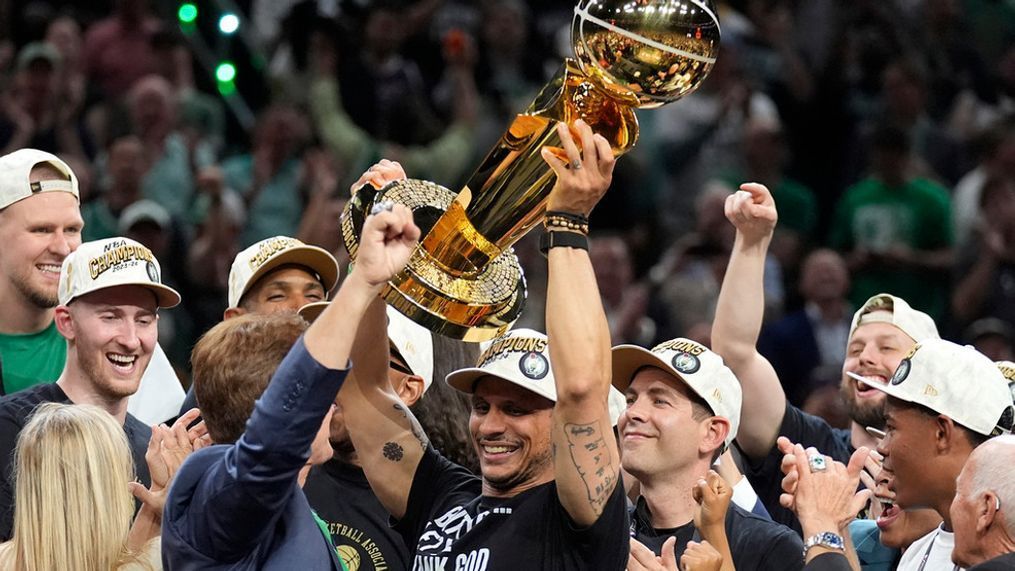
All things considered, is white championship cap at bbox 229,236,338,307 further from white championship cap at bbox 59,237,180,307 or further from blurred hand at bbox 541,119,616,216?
blurred hand at bbox 541,119,616,216

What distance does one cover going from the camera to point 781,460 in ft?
17.9

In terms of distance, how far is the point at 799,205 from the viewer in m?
10.1

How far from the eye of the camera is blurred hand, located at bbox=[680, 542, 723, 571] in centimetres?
404

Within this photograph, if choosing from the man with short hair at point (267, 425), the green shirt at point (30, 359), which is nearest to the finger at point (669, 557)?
the man with short hair at point (267, 425)

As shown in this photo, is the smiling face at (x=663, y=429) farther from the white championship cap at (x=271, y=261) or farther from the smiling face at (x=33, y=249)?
the smiling face at (x=33, y=249)

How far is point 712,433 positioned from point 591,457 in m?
1.08

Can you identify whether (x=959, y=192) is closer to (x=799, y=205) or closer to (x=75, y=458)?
(x=799, y=205)

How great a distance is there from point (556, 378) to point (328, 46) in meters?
6.64

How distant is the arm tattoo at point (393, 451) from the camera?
173 inches

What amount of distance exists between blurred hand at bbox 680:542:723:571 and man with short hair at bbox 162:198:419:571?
0.88 metres

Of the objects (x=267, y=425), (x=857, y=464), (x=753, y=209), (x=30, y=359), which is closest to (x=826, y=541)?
(x=857, y=464)

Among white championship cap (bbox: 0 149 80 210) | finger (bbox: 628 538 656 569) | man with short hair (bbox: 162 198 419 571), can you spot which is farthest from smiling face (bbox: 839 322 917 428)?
white championship cap (bbox: 0 149 80 210)

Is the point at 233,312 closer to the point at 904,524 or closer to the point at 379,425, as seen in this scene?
the point at 379,425

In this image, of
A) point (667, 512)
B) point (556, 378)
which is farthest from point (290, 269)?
point (556, 378)
